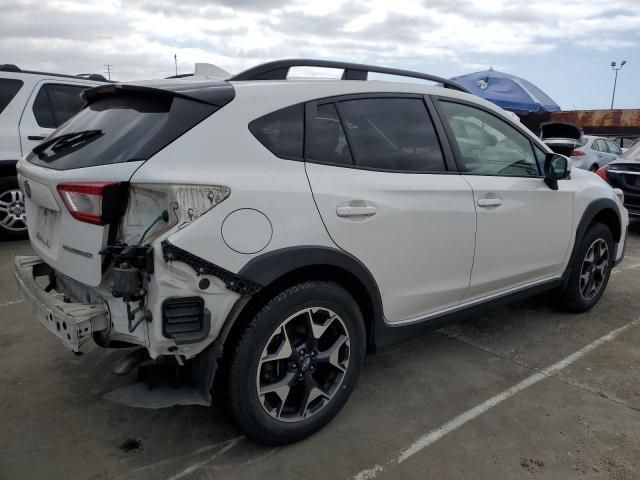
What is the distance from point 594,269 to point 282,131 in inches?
130

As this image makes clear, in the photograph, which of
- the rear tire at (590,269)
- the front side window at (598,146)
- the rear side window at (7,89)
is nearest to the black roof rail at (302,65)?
the rear tire at (590,269)

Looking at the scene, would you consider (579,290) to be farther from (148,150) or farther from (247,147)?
(148,150)

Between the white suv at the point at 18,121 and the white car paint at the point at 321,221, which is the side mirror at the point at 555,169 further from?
the white suv at the point at 18,121

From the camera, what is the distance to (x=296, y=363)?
2.48m

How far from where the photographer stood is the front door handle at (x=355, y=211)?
2477 millimetres

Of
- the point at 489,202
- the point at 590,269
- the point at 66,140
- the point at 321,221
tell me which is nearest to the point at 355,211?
the point at 321,221

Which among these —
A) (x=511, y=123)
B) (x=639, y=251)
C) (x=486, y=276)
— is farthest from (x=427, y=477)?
(x=639, y=251)

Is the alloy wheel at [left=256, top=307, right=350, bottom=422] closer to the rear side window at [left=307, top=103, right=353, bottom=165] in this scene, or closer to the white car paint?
the white car paint

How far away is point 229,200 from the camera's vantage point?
2.15 meters

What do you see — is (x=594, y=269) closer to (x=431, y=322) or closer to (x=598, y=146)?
(x=431, y=322)

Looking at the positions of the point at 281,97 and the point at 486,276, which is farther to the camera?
the point at 486,276

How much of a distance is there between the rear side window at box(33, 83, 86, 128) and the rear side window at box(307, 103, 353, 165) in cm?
488

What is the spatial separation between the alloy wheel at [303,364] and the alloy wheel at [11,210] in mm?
5031

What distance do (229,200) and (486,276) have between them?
192cm
